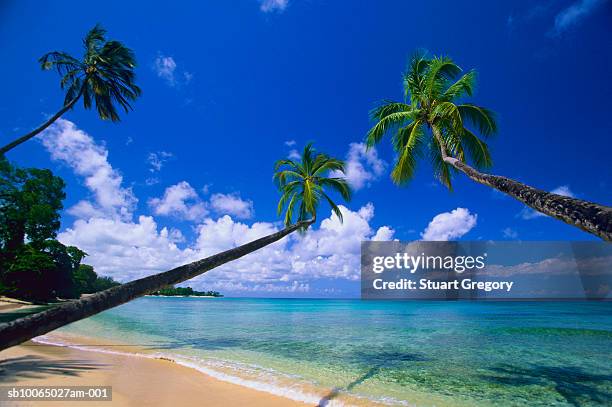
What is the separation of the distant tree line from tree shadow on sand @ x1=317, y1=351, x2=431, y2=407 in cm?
2708

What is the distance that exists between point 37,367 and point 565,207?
10361 mm

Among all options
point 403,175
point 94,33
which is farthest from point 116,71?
point 403,175

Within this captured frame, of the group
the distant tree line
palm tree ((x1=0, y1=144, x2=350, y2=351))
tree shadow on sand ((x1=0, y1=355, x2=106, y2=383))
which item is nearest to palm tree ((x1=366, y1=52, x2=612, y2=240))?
palm tree ((x1=0, y1=144, x2=350, y2=351))

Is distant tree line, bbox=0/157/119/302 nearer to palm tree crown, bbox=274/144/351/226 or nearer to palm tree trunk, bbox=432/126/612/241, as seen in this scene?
palm tree crown, bbox=274/144/351/226

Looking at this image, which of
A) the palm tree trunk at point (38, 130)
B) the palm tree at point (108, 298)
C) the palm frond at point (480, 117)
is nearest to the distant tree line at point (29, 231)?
the palm tree trunk at point (38, 130)

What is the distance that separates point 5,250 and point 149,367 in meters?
27.5

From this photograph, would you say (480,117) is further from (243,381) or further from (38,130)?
(38,130)

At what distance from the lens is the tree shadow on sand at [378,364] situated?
6043 mm

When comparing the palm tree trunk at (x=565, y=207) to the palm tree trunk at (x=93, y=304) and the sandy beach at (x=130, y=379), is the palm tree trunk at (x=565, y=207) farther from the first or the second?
the sandy beach at (x=130, y=379)

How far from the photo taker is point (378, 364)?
888 centimetres

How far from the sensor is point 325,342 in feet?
42.9

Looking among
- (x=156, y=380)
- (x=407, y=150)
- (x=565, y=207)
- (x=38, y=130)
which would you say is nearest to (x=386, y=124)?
(x=407, y=150)

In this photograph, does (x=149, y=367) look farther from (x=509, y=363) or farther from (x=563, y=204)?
(x=509, y=363)

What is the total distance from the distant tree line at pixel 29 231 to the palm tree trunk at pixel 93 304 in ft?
85.4
